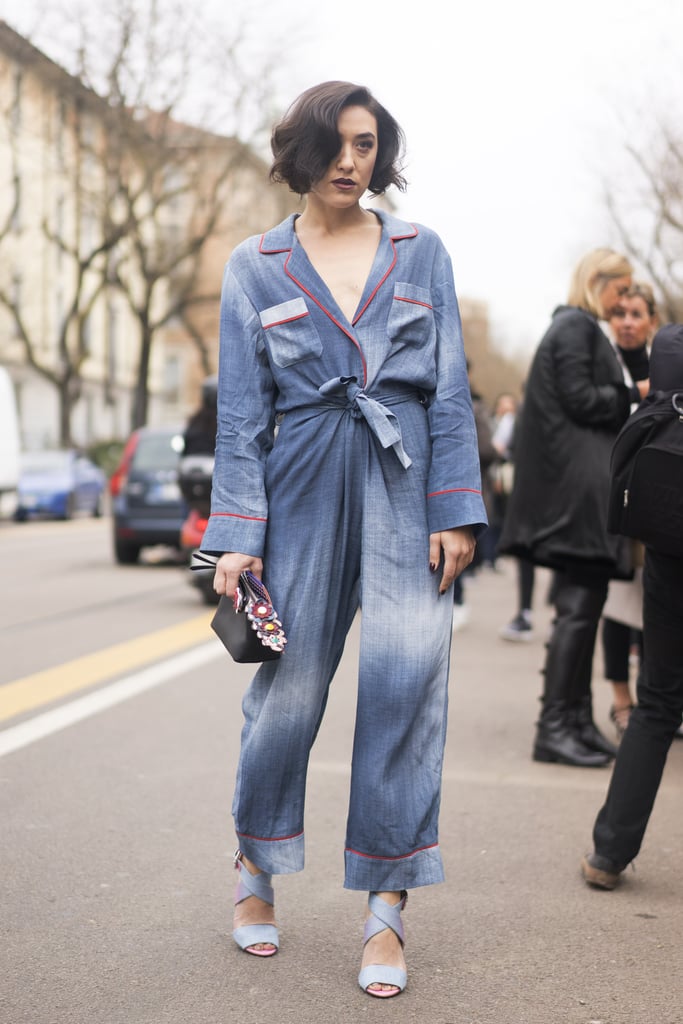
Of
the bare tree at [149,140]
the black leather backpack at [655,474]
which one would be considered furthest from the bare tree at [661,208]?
the black leather backpack at [655,474]

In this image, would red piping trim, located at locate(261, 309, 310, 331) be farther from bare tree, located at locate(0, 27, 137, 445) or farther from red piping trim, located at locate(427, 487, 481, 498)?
bare tree, located at locate(0, 27, 137, 445)

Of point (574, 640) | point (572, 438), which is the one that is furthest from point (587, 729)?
point (572, 438)

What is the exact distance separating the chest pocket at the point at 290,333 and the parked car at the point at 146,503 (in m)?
12.1

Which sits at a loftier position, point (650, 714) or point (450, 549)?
point (450, 549)

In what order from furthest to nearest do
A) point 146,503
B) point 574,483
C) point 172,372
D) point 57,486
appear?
point 172,372, point 57,486, point 146,503, point 574,483

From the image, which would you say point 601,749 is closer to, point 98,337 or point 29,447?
point 29,447

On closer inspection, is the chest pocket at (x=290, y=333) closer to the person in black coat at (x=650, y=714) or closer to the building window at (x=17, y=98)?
the person in black coat at (x=650, y=714)

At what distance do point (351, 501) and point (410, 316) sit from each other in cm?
43

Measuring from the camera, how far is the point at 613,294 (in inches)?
215

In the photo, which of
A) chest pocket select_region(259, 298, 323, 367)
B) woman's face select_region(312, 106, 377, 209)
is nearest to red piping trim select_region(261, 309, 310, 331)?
chest pocket select_region(259, 298, 323, 367)

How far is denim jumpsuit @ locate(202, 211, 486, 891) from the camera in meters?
3.24

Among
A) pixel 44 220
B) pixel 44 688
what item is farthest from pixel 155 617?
pixel 44 220

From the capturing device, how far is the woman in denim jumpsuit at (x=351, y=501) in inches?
128

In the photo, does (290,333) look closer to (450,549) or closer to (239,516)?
(239,516)
